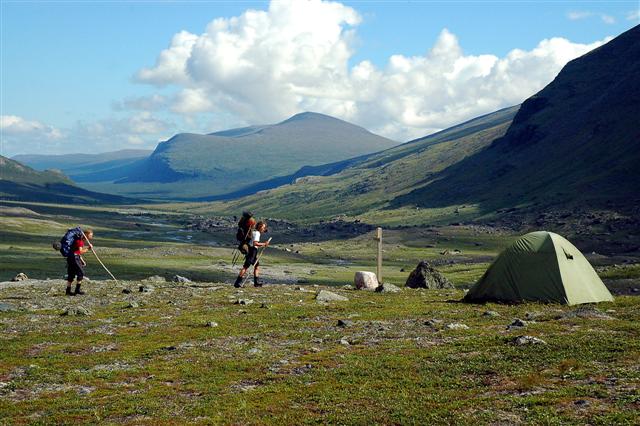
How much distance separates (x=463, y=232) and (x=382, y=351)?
Result: 534 ft

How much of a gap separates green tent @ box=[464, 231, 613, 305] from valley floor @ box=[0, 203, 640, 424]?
118 cm

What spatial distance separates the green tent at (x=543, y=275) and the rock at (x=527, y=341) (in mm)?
10468

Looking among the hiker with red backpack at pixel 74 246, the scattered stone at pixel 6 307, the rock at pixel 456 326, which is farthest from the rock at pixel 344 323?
the scattered stone at pixel 6 307

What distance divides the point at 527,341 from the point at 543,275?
448 inches

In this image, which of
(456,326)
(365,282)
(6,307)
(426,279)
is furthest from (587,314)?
(6,307)

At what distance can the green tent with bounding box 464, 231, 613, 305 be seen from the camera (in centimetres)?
3075

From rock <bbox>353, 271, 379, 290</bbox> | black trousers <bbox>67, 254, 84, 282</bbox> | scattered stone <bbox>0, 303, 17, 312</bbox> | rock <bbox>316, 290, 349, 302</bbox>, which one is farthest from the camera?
rock <bbox>353, 271, 379, 290</bbox>

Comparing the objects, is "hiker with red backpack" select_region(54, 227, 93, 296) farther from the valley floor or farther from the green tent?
the green tent

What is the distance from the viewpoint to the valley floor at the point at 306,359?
15.4 meters

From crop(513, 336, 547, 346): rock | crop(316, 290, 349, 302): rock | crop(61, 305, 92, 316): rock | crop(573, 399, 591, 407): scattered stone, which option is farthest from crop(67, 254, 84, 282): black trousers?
crop(573, 399, 591, 407): scattered stone

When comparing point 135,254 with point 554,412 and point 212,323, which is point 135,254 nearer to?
point 212,323

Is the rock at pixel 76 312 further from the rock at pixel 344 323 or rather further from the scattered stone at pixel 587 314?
the scattered stone at pixel 587 314

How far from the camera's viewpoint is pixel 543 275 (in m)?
31.2

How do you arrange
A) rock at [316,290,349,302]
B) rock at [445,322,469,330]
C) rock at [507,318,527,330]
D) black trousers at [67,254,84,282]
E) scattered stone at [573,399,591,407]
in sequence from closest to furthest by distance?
scattered stone at [573,399,591,407] < rock at [507,318,527,330] < rock at [445,322,469,330] < black trousers at [67,254,84,282] < rock at [316,290,349,302]
